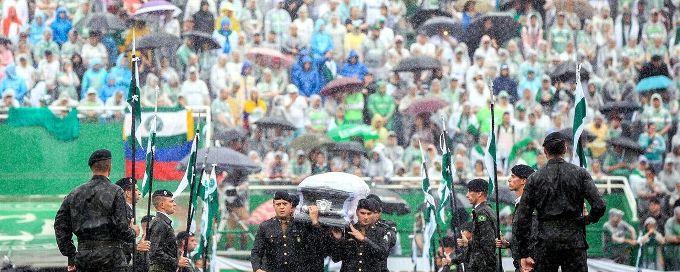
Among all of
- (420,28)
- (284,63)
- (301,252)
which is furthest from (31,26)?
(301,252)

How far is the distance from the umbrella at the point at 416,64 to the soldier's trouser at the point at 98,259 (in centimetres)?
1387

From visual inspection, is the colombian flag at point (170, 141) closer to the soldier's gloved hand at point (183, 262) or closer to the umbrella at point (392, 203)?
the umbrella at point (392, 203)

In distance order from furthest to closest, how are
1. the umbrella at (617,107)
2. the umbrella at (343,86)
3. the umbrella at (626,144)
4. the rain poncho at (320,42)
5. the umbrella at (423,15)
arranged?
1. the umbrella at (423,15)
2. the rain poncho at (320,42)
3. the umbrella at (617,107)
4. the umbrella at (343,86)
5. the umbrella at (626,144)

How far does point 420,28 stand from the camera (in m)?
29.0

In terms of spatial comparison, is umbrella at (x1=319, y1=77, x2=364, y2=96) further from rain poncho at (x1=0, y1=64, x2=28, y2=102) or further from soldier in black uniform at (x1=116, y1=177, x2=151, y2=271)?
soldier in black uniform at (x1=116, y1=177, x2=151, y2=271)

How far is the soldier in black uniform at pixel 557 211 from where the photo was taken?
13.5 m

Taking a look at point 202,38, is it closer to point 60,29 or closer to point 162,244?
point 60,29

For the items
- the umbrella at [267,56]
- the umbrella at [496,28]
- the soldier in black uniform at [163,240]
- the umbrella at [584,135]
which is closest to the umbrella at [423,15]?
the umbrella at [496,28]

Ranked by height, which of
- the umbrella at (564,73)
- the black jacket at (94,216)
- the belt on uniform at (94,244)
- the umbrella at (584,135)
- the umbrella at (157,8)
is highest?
the umbrella at (157,8)

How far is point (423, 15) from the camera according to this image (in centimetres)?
2956

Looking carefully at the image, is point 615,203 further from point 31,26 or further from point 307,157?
point 31,26

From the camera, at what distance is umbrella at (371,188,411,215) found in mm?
24359

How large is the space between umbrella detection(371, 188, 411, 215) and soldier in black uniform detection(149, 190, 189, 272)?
25.3 feet

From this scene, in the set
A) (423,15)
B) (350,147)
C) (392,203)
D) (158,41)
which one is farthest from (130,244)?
(423,15)
